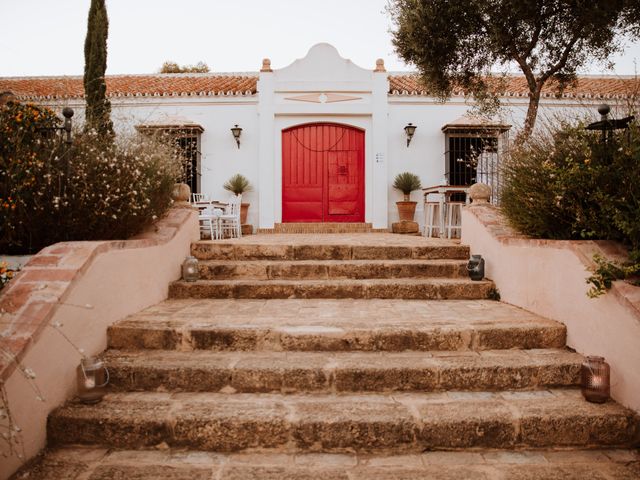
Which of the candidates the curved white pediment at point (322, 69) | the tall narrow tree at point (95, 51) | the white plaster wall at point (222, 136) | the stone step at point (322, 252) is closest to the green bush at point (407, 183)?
the curved white pediment at point (322, 69)

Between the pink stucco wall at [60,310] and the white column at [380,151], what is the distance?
683 cm

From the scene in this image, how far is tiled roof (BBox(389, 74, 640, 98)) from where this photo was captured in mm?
9828

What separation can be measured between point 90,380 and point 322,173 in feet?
26.9

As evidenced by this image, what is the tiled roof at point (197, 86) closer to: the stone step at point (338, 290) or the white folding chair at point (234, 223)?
the white folding chair at point (234, 223)

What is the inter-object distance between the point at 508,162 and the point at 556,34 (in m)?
3.91

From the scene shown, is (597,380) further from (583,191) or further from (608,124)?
(608,124)

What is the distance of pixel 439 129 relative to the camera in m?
10.2

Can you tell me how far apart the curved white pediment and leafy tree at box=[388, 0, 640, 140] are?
271cm

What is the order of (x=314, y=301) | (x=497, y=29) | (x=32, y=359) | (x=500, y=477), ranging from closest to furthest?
(x=500, y=477) → (x=32, y=359) → (x=314, y=301) → (x=497, y=29)

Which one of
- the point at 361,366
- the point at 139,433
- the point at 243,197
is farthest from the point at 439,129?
the point at 139,433

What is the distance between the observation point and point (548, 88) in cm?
987

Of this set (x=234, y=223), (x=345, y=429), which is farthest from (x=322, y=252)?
(x=234, y=223)

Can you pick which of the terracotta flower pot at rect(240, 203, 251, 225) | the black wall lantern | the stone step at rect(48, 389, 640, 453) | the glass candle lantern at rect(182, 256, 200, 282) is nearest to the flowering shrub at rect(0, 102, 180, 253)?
the glass candle lantern at rect(182, 256, 200, 282)

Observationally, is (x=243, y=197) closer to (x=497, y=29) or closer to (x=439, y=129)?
(x=439, y=129)
